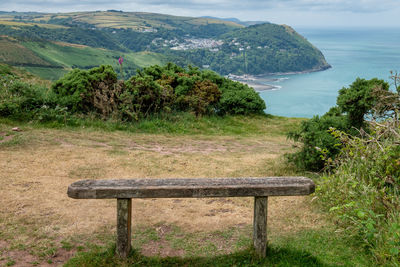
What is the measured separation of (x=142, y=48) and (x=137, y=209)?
5324 inches

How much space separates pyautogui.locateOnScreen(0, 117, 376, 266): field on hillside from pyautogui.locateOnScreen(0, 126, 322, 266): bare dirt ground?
0.01 meters

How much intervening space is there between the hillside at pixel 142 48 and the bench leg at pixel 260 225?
1597 inches

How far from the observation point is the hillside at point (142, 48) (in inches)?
2218

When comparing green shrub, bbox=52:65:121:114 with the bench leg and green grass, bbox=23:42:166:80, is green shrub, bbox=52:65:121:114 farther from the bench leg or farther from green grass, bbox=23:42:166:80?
green grass, bbox=23:42:166:80

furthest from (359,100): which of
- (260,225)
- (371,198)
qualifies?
(260,225)

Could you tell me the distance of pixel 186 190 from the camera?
324 cm

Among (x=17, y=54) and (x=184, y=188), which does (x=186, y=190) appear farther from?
(x=17, y=54)

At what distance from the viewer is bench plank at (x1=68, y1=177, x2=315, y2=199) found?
3201 millimetres

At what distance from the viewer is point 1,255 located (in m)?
3.54

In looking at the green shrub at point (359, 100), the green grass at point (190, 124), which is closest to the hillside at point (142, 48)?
the green grass at point (190, 124)

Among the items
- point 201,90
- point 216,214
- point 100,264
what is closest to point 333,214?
point 216,214

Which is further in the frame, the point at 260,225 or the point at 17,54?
the point at 17,54

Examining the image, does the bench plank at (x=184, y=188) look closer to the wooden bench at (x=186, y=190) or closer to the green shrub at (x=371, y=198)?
the wooden bench at (x=186, y=190)

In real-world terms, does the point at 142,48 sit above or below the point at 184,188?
above
